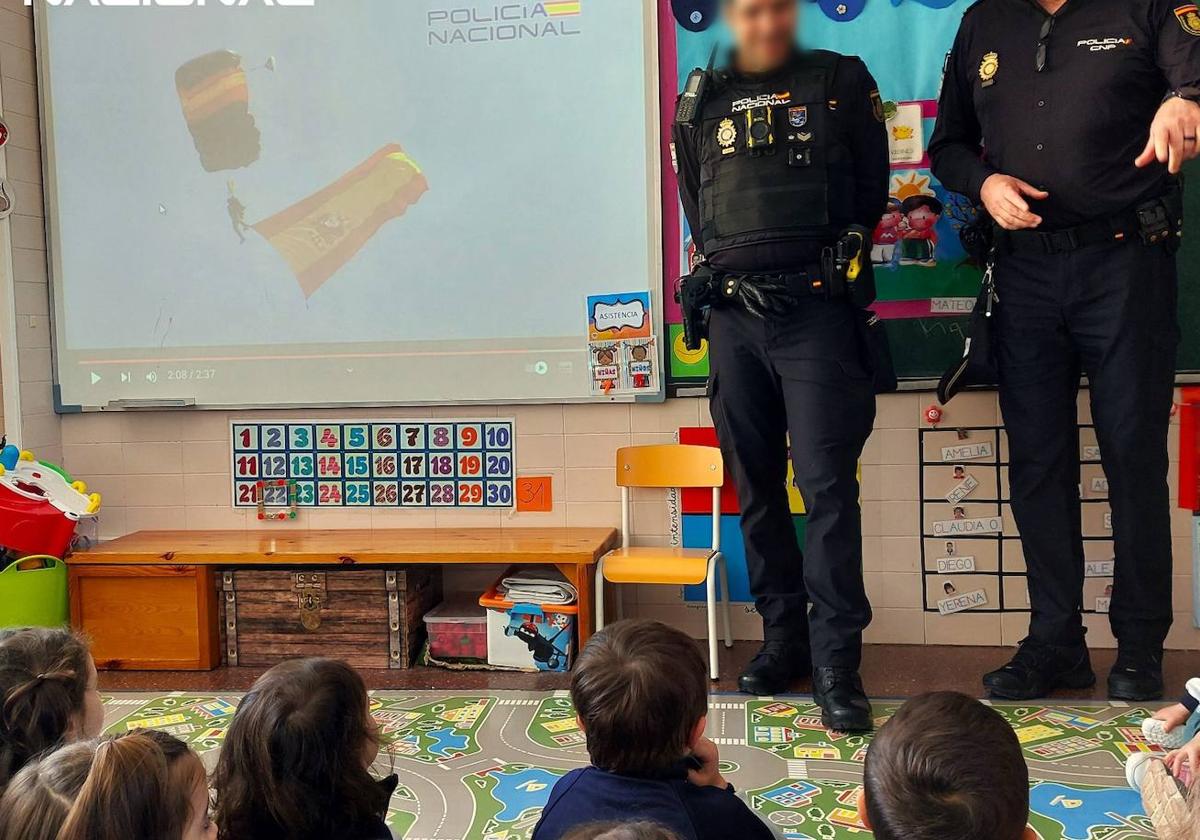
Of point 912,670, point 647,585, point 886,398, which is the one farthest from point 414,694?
point 886,398

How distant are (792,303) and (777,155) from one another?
436mm

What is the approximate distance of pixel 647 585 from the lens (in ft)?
13.1

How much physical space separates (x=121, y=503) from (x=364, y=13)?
7.01 feet

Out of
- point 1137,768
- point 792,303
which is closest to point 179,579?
point 792,303

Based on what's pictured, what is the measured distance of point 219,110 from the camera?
4.10m

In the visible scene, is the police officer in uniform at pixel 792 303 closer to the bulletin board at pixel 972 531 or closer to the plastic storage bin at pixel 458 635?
the bulletin board at pixel 972 531

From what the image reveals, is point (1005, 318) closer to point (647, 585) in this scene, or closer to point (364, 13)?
point (647, 585)

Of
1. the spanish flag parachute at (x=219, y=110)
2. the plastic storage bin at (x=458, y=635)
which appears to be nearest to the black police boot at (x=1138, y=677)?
the plastic storage bin at (x=458, y=635)

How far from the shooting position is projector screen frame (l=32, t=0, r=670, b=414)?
3812mm

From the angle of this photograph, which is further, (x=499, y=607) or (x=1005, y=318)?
(x=499, y=607)

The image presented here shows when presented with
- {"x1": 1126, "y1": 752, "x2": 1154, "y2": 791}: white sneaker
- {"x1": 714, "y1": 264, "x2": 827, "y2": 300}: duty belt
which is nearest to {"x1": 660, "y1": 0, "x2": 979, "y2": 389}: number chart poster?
{"x1": 714, "y1": 264, "x2": 827, "y2": 300}: duty belt

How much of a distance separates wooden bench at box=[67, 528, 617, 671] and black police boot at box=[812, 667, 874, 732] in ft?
3.08

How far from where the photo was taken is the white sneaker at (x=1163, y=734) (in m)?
2.10

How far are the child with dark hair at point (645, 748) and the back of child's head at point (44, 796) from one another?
624mm
